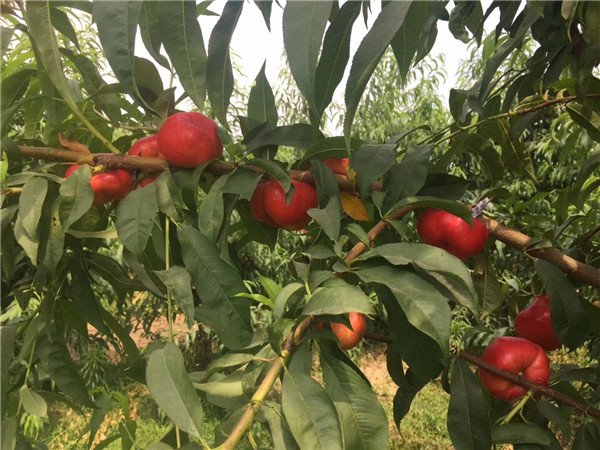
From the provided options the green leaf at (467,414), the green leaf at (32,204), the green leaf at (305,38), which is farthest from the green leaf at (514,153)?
the green leaf at (32,204)

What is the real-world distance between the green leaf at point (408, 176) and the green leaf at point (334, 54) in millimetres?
127

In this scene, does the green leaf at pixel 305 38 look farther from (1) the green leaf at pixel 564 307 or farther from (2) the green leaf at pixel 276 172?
(1) the green leaf at pixel 564 307

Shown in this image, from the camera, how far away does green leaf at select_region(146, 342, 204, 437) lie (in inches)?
12.9

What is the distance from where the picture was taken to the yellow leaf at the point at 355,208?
Result: 0.49 metres

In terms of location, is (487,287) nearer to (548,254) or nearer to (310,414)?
(548,254)

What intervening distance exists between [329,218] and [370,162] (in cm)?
6

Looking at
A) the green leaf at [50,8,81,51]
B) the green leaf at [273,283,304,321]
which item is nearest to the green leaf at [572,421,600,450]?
the green leaf at [273,283,304,321]

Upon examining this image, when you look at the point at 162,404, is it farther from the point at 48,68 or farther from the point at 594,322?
the point at 594,322

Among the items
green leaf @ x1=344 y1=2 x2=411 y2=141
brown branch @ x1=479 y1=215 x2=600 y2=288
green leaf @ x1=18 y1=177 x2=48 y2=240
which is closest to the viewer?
green leaf @ x1=344 y1=2 x2=411 y2=141

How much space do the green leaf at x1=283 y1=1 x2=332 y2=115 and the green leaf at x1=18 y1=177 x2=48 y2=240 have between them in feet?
0.72

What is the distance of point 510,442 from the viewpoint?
18.3 inches

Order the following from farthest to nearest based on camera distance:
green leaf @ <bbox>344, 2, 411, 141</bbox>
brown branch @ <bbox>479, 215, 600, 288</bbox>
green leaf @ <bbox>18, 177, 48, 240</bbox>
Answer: brown branch @ <bbox>479, 215, 600, 288</bbox>, green leaf @ <bbox>18, 177, 48, 240</bbox>, green leaf @ <bbox>344, 2, 411, 141</bbox>

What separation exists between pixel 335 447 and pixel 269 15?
0.26 metres

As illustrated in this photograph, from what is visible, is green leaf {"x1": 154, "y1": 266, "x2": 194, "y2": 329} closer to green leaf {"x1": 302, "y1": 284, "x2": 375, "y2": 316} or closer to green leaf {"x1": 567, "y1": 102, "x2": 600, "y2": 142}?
green leaf {"x1": 302, "y1": 284, "x2": 375, "y2": 316}
